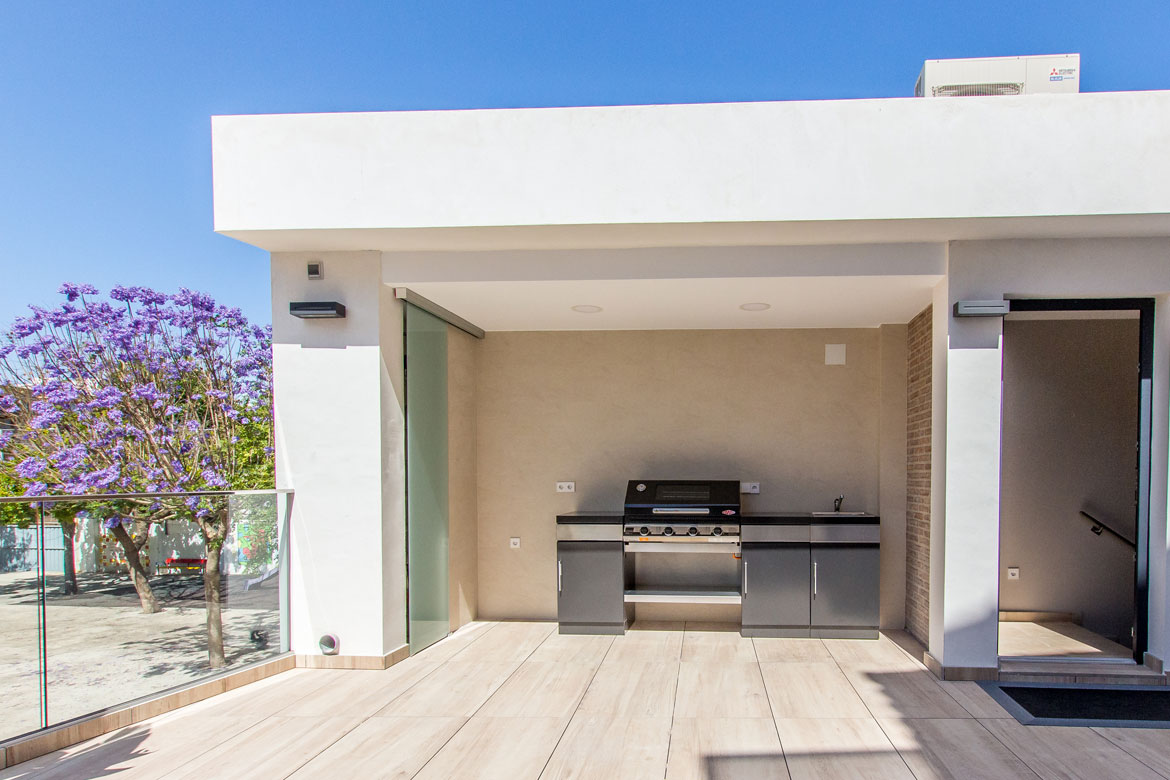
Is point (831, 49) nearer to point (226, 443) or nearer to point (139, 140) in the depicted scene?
point (226, 443)

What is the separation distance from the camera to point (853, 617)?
6137 millimetres

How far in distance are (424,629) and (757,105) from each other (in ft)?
14.1

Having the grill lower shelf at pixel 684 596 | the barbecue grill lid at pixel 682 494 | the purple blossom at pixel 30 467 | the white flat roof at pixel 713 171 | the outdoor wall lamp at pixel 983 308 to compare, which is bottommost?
the grill lower shelf at pixel 684 596

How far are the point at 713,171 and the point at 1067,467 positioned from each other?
14.4ft

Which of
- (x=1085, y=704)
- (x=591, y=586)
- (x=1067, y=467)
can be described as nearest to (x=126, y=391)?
(x=591, y=586)

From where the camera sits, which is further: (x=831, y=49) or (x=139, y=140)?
(x=139, y=140)

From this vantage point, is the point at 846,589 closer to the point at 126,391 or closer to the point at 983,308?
the point at 983,308

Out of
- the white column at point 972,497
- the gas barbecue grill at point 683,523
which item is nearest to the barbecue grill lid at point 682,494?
the gas barbecue grill at point 683,523

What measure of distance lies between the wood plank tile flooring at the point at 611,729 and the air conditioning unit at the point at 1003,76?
148 inches

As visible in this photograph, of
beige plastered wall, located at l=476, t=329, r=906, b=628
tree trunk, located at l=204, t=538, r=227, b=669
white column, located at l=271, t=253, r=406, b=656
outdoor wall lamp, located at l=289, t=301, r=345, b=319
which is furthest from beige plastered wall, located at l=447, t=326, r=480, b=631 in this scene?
tree trunk, located at l=204, t=538, r=227, b=669

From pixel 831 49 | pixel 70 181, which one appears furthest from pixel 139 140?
pixel 831 49

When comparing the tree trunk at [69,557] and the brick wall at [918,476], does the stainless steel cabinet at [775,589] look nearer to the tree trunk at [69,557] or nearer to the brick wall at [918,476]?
the brick wall at [918,476]

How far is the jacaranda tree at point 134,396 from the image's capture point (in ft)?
24.1

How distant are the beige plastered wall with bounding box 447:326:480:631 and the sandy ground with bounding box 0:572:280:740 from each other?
1843 millimetres
